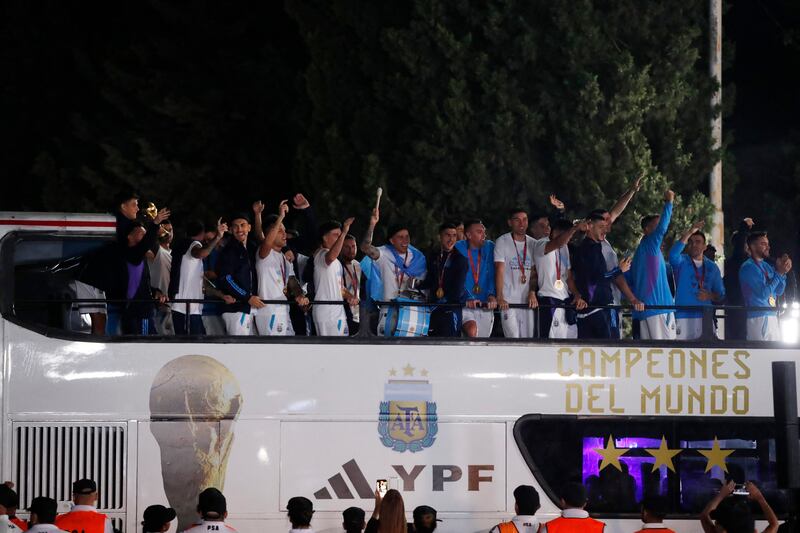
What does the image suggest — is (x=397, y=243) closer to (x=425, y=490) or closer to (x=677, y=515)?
(x=425, y=490)

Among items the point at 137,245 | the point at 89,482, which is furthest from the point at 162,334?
the point at 89,482

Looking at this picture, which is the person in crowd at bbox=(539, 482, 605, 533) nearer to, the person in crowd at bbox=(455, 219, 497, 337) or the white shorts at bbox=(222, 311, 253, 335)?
the person in crowd at bbox=(455, 219, 497, 337)

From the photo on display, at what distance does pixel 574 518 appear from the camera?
926 cm

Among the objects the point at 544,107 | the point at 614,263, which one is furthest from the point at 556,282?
the point at 544,107

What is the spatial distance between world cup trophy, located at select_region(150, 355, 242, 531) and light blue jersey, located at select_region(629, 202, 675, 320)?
3587mm

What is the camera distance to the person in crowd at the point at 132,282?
35.6ft

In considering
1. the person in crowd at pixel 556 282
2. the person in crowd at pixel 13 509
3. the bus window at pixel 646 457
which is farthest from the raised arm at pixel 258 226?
the person in crowd at pixel 13 509

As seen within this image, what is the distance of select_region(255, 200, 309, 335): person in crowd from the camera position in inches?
446

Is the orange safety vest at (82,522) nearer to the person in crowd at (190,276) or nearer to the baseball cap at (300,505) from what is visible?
the baseball cap at (300,505)

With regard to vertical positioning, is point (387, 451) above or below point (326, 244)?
below

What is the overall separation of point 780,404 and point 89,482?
15.5 ft

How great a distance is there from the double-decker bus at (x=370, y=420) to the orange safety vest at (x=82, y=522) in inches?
41.2

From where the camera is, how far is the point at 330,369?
416 inches

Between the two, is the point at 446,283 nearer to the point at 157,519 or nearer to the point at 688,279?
the point at 688,279
